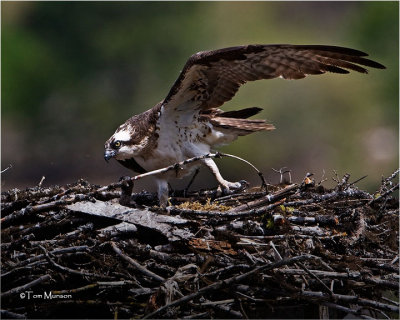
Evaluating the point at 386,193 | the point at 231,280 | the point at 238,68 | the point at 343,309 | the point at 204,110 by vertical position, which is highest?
the point at 238,68

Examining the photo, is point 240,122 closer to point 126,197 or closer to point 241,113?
point 241,113

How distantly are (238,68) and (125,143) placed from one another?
82cm

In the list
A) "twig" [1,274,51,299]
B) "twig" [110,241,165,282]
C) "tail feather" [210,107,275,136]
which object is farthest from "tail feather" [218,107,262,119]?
→ "twig" [1,274,51,299]

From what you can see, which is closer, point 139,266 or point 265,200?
point 139,266

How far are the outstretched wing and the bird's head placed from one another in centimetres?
22

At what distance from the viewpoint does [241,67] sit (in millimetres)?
Answer: 4312

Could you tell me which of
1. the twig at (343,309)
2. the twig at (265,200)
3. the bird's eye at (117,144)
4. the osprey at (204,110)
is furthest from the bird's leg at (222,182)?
the twig at (343,309)

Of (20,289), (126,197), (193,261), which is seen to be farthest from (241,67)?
(20,289)

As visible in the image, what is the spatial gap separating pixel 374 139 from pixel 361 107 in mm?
1566

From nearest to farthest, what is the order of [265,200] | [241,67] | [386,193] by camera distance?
[265,200] → [386,193] → [241,67]

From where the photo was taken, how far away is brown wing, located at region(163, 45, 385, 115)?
4016 millimetres

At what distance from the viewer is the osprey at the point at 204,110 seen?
4.11 metres

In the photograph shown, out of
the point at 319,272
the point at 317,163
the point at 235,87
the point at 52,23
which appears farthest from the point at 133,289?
the point at 52,23

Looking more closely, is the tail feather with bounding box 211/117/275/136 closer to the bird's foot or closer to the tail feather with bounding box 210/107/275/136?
the tail feather with bounding box 210/107/275/136
